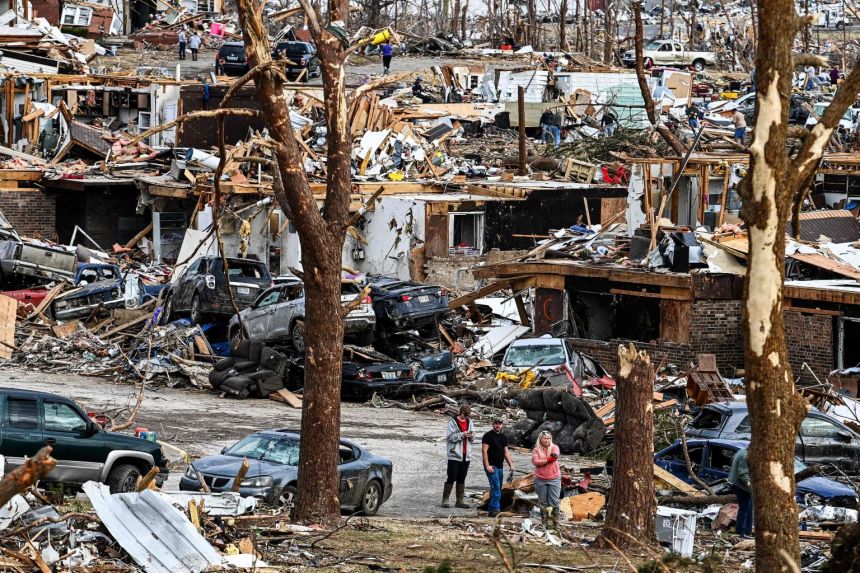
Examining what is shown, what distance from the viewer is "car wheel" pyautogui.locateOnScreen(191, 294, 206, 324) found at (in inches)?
1150

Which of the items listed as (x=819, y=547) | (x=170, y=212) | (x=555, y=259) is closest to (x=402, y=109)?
(x=170, y=212)

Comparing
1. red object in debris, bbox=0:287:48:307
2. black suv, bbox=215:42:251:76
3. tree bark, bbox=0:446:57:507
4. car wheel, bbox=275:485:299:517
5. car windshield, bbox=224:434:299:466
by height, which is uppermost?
black suv, bbox=215:42:251:76

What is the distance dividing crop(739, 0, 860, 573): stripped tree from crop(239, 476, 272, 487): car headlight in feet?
27.7

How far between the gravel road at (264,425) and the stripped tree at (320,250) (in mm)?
3419

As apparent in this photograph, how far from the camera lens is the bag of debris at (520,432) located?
23.1m

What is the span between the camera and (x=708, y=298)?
2789 centimetres

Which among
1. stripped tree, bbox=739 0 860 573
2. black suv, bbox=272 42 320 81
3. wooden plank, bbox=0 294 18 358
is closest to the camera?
stripped tree, bbox=739 0 860 573

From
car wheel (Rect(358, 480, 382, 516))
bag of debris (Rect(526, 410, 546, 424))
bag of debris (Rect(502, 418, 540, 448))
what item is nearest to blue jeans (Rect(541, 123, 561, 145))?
bag of debris (Rect(502, 418, 540, 448))

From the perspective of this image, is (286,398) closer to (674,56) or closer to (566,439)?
(566,439)

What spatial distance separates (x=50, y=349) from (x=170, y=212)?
12.2 m

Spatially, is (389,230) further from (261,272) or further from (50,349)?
(50,349)

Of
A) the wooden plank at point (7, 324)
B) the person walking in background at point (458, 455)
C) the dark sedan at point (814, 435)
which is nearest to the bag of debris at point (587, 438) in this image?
the dark sedan at point (814, 435)

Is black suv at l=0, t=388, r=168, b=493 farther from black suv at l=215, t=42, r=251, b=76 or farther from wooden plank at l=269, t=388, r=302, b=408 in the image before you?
black suv at l=215, t=42, r=251, b=76

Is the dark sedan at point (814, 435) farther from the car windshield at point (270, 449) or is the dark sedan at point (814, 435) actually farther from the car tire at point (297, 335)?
the car tire at point (297, 335)
